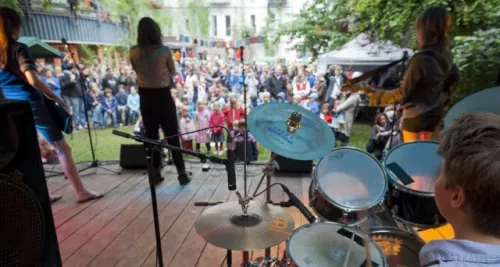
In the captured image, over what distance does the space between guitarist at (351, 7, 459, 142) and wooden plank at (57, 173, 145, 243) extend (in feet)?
7.69


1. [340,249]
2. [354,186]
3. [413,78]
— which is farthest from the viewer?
[413,78]

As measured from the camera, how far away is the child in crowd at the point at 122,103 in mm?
6434

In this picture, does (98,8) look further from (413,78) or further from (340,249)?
(340,249)

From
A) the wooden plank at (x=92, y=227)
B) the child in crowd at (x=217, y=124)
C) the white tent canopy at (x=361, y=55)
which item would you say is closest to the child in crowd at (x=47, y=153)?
the wooden plank at (x=92, y=227)

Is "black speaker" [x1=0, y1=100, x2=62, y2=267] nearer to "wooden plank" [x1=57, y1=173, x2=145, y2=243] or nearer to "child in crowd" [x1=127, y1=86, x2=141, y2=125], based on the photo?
"wooden plank" [x1=57, y1=173, x2=145, y2=243]

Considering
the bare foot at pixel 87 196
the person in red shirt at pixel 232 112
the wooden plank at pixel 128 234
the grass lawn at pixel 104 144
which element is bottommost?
the grass lawn at pixel 104 144

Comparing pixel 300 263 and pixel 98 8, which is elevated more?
pixel 98 8

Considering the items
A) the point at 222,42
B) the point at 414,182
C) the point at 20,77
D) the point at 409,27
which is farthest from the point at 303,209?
the point at 222,42

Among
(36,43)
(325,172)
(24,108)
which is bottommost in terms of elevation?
(325,172)

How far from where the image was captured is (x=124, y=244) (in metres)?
2.07

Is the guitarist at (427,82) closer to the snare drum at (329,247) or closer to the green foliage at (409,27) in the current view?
the snare drum at (329,247)

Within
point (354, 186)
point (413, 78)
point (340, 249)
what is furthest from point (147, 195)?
point (413, 78)

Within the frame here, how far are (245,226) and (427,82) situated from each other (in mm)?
1559

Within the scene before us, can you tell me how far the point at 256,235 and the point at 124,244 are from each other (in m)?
1.27
